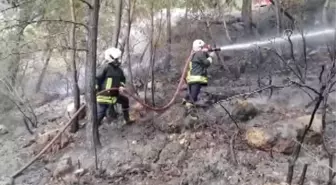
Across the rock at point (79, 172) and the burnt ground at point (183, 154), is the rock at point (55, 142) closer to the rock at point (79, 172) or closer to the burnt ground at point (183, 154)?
the burnt ground at point (183, 154)

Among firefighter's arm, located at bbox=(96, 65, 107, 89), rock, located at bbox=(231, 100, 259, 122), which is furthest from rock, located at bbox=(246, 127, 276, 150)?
firefighter's arm, located at bbox=(96, 65, 107, 89)

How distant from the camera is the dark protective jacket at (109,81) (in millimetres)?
7785

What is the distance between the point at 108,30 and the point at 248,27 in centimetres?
519

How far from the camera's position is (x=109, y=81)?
25.7 ft

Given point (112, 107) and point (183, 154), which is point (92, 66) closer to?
point (112, 107)

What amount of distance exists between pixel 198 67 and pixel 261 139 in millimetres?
2446

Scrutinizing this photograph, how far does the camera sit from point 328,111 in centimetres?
800

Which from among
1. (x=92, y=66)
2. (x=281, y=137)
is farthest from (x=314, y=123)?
(x=92, y=66)

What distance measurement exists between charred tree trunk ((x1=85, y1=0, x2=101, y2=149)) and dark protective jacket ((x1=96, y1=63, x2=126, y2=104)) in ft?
1.89

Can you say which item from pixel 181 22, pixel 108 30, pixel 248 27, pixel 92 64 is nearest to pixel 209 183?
pixel 92 64

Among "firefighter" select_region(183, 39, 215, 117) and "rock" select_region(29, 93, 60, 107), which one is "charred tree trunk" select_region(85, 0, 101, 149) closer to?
"firefighter" select_region(183, 39, 215, 117)

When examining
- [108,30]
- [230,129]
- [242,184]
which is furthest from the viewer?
[108,30]

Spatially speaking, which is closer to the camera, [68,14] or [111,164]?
[111,164]

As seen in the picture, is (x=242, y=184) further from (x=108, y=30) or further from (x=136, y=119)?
(x=108, y=30)
